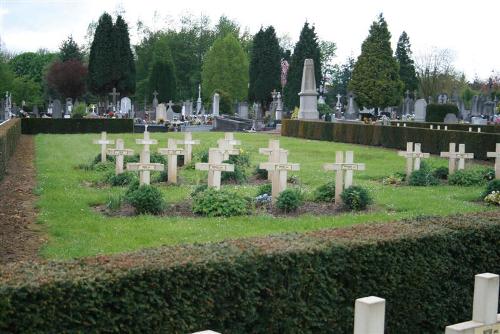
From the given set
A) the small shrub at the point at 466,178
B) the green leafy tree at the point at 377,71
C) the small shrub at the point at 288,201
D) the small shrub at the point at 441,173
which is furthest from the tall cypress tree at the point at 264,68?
the small shrub at the point at 288,201

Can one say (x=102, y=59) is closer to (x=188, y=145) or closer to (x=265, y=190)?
(x=188, y=145)

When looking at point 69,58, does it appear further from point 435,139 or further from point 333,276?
point 333,276

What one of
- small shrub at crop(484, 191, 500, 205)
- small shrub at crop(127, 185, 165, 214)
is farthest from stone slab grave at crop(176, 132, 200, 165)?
small shrub at crop(484, 191, 500, 205)

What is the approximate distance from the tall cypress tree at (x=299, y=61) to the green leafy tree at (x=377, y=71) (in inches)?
225

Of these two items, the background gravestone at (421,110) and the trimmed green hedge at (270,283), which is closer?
the trimmed green hedge at (270,283)

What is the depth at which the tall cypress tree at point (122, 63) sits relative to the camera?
62750 millimetres

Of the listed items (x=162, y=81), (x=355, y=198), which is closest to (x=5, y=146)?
(x=355, y=198)

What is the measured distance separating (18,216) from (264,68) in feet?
176

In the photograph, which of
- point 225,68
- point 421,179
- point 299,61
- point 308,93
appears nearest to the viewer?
point 421,179

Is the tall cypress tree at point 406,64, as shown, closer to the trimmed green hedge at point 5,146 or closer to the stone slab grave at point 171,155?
the trimmed green hedge at point 5,146

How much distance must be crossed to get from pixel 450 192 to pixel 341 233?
29.5ft

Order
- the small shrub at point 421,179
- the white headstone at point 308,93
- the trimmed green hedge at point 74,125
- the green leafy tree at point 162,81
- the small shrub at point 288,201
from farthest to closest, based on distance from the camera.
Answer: the green leafy tree at point 162,81
the white headstone at point 308,93
the trimmed green hedge at point 74,125
the small shrub at point 421,179
the small shrub at point 288,201

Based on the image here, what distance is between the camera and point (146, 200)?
35.7 ft

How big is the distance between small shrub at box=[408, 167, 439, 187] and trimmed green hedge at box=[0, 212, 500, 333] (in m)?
8.44
